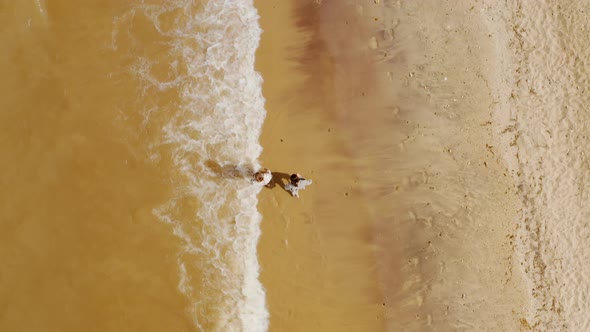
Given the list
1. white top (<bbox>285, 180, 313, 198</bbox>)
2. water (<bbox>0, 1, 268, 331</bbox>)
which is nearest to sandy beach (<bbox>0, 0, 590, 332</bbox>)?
water (<bbox>0, 1, 268, 331</bbox>)

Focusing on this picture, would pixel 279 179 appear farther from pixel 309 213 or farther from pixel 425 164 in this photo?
pixel 425 164

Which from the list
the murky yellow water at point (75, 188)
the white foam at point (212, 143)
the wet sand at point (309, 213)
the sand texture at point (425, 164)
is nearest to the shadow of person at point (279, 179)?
the wet sand at point (309, 213)

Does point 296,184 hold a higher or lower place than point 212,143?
lower

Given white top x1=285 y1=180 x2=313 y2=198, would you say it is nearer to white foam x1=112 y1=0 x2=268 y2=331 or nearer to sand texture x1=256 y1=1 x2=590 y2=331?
sand texture x1=256 y1=1 x2=590 y2=331

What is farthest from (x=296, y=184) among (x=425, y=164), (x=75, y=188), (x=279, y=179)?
(x=75, y=188)

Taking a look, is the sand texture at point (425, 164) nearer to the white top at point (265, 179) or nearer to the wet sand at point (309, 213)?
the wet sand at point (309, 213)

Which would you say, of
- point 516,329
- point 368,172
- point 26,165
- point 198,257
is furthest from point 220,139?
point 516,329

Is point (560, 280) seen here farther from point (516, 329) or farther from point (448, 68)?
point (448, 68)
